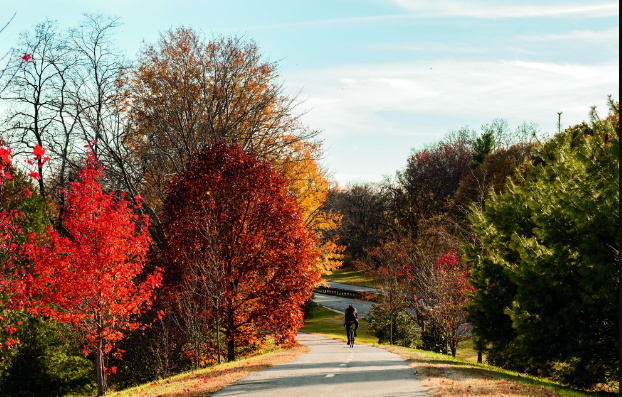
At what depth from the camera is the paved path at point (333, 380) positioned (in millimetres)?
10241

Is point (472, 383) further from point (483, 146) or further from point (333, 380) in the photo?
point (483, 146)

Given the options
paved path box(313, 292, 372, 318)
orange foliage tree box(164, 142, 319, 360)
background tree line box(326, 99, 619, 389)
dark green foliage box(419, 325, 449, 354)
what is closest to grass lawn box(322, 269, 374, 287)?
paved path box(313, 292, 372, 318)

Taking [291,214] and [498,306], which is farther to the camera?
[291,214]

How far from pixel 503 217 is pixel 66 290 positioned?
1322 cm

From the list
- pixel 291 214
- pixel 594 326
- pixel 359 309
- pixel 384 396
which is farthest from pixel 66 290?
pixel 359 309

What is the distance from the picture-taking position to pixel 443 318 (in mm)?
23094

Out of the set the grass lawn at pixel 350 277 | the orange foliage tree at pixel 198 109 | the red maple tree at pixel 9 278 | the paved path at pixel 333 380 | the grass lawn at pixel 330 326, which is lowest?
the grass lawn at pixel 330 326

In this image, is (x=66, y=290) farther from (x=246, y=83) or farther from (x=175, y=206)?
(x=246, y=83)

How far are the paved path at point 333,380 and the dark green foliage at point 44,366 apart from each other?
9202mm

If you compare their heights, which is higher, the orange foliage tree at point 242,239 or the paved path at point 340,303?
the orange foliage tree at point 242,239

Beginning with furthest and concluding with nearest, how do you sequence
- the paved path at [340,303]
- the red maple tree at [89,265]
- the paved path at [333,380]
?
the paved path at [340,303]
the red maple tree at [89,265]
the paved path at [333,380]

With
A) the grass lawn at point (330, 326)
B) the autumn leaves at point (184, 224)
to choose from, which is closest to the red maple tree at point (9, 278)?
the autumn leaves at point (184, 224)

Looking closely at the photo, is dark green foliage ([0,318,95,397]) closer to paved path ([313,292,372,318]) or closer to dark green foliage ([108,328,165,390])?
dark green foliage ([108,328,165,390])

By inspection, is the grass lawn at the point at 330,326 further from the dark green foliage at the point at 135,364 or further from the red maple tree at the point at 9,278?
the red maple tree at the point at 9,278
